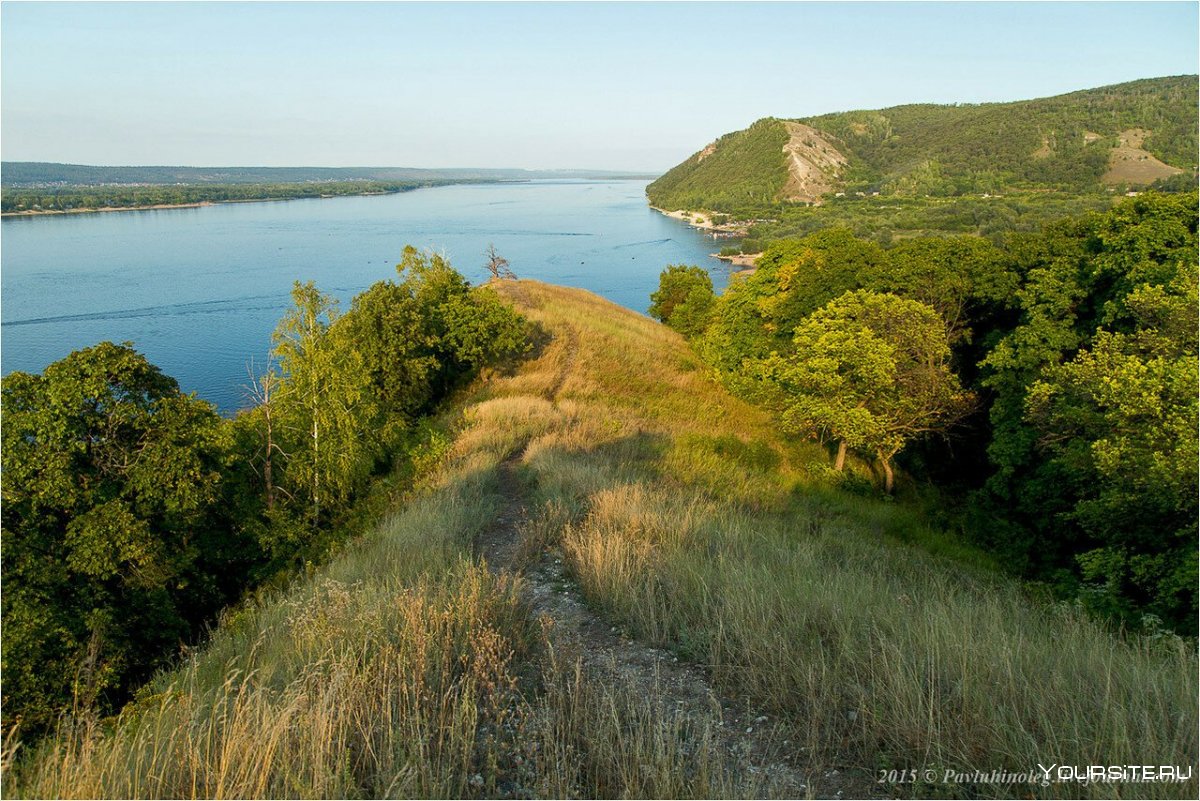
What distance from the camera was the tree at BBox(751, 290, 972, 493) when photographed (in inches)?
745

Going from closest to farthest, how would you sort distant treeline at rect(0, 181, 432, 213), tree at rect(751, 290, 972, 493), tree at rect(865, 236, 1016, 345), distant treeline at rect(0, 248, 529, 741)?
distant treeline at rect(0, 248, 529, 741), tree at rect(751, 290, 972, 493), tree at rect(865, 236, 1016, 345), distant treeline at rect(0, 181, 432, 213)

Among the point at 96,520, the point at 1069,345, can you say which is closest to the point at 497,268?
the point at 1069,345

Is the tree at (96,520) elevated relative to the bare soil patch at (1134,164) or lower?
lower

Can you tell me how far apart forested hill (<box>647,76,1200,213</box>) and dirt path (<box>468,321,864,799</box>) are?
101225 millimetres

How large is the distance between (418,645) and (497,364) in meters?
21.9

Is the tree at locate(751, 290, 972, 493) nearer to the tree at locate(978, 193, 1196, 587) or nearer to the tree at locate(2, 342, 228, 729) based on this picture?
the tree at locate(978, 193, 1196, 587)

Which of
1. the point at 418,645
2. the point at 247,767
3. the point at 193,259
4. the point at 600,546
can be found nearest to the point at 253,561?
the point at 600,546

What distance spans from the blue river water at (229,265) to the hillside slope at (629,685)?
2137 cm

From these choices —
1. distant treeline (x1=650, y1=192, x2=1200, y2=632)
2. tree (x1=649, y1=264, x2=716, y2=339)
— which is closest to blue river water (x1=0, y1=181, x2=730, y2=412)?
tree (x1=649, y1=264, x2=716, y2=339)

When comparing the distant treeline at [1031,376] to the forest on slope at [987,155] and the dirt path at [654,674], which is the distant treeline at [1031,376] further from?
the forest on slope at [987,155]

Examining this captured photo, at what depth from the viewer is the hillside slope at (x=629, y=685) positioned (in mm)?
Result: 3336

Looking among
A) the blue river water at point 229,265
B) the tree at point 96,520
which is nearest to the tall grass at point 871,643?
the tree at point 96,520

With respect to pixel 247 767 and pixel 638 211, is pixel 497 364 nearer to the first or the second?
pixel 247 767

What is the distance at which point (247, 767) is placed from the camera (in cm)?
318
